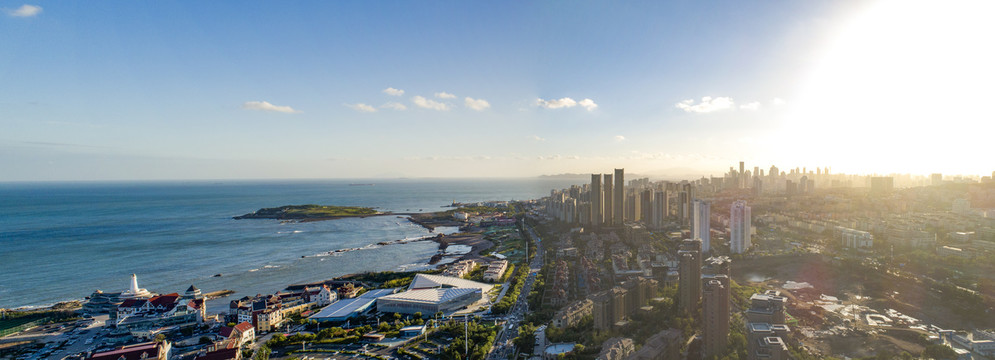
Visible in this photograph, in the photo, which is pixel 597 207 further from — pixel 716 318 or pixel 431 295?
pixel 716 318

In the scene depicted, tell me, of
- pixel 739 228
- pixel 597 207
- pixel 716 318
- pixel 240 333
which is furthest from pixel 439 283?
pixel 597 207

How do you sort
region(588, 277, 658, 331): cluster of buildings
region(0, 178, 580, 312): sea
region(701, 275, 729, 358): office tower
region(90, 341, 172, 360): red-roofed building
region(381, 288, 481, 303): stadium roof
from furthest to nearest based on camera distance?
region(0, 178, 580, 312): sea, region(381, 288, 481, 303): stadium roof, region(588, 277, 658, 331): cluster of buildings, region(701, 275, 729, 358): office tower, region(90, 341, 172, 360): red-roofed building

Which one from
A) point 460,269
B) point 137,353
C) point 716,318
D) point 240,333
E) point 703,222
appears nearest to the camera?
point 137,353

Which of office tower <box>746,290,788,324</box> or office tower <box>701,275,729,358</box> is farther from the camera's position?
office tower <box>746,290,788,324</box>

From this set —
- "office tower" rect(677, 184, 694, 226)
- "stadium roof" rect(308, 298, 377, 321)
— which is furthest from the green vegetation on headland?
"stadium roof" rect(308, 298, 377, 321)

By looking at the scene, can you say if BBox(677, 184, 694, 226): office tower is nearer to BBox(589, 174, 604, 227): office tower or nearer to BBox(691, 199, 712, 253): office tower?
BBox(589, 174, 604, 227): office tower
